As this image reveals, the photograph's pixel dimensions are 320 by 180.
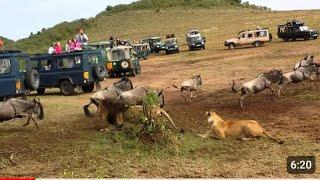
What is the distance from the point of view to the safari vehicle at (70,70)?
83.8 feet

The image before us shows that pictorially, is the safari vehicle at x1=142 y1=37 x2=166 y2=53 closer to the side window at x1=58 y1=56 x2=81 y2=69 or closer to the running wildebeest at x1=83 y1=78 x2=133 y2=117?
the side window at x1=58 y1=56 x2=81 y2=69

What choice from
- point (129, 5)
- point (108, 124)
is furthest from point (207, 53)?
point (129, 5)

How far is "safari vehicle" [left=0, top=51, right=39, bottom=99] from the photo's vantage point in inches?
819

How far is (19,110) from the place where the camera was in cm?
1487

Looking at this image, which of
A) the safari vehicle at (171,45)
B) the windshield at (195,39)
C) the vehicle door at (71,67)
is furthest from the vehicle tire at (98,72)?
the windshield at (195,39)

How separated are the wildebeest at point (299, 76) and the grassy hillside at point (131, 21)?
52.5m

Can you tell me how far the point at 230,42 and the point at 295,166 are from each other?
39.8m

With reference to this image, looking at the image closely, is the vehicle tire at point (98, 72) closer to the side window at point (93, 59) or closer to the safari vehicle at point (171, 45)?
the side window at point (93, 59)

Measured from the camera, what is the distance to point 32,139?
13703 mm

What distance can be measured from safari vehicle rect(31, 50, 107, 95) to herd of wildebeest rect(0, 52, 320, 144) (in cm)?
655

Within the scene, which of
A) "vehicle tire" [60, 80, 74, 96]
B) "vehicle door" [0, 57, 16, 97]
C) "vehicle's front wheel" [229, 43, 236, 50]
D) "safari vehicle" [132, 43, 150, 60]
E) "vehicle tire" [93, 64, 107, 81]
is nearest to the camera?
"vehicle door" [0, 57, 16, 97]

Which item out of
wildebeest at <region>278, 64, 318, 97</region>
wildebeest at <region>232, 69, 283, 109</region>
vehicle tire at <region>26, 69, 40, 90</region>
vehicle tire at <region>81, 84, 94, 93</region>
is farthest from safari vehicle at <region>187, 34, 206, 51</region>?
wildebeest at <region>232, 69, 283, 109</region>

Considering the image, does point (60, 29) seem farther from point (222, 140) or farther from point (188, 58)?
point (222, 140)

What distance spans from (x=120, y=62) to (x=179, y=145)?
2210 centimetres
